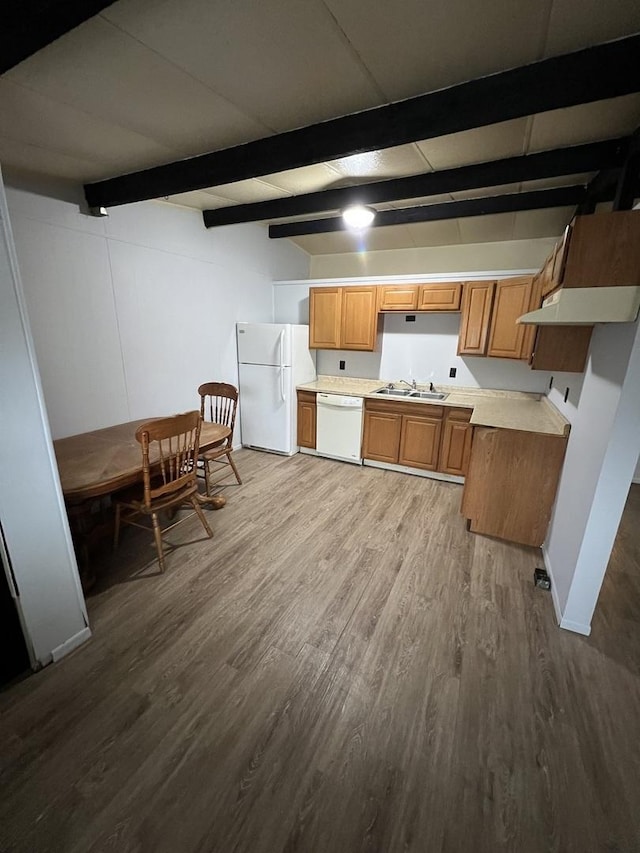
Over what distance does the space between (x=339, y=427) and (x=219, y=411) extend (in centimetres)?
138

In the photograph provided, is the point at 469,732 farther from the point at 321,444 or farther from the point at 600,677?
the point at 321,444

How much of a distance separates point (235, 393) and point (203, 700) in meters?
2.44

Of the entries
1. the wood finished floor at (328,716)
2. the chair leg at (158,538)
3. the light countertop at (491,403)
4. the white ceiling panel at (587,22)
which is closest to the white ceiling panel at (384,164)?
the white ceiling panel at (587,22)

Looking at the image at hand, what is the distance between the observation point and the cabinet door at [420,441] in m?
3.61

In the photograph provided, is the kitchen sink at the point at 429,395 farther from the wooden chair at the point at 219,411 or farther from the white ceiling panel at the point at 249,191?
the white ceiling panel at the point at 249,191

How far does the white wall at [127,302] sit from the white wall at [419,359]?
0.74 meters

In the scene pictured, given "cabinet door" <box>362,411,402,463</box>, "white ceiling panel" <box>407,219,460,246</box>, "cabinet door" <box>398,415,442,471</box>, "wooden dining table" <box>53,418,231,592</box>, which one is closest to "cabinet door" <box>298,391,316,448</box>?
"cabinet door" <box>362,411,402,463</box>

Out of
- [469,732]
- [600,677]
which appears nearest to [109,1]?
[469,732]

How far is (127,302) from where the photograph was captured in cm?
294

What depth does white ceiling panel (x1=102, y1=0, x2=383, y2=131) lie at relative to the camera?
1.07m

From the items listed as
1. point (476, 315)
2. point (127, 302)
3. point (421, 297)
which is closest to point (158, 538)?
point (127, 302)

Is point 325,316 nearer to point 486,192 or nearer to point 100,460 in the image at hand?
point 486,192

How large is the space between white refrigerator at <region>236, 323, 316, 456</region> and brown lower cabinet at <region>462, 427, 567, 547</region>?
7.19ft

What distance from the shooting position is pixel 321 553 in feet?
8.24
